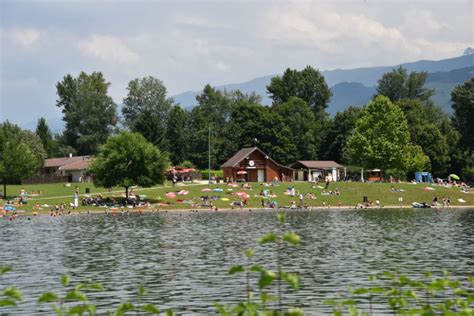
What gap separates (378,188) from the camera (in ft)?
336

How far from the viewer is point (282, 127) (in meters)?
137

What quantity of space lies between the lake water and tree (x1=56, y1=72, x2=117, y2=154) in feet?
231

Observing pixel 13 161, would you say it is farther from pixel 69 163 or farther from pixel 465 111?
pixel 465 111

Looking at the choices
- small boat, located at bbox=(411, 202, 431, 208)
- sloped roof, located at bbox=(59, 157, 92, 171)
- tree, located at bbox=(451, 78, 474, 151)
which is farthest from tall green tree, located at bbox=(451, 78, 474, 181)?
sloped roof, located at bbox=(59, 157, 92, 171)

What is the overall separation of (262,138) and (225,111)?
829 inches

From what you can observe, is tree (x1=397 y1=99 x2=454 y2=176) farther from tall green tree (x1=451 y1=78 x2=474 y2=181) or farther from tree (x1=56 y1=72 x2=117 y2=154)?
tree (x1=56 y1=72 x2=117 y2=154)

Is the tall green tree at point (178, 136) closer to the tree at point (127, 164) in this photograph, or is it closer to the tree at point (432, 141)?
the tree at point (432, 141)

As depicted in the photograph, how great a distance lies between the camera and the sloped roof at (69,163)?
130375mm

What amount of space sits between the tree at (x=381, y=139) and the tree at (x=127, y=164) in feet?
→ 113

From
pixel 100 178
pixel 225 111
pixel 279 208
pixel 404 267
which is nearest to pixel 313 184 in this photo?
pixel 279 208

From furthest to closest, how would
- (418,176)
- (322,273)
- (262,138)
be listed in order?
1. (262,138)
2. (418,176)
3. (322,273)

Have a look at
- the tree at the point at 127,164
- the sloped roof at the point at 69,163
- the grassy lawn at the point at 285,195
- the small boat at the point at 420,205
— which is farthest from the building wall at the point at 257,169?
the small boat at the point at 420,205

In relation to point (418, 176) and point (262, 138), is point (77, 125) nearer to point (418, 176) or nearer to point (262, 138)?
point (262, 138)

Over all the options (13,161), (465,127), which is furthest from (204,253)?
(465,127)
